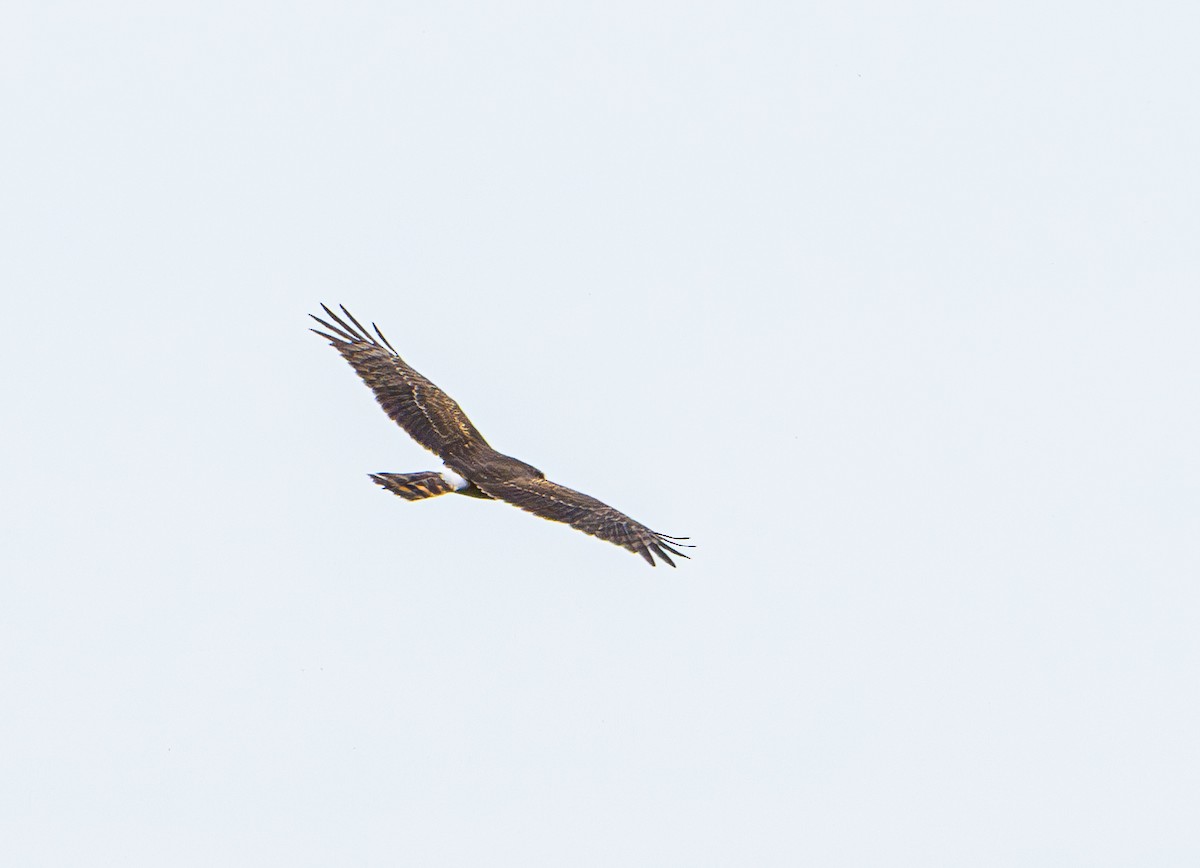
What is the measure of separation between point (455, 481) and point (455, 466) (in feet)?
1.10

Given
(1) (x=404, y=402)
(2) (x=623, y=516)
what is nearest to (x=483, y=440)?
(1) (x=404, y=402)

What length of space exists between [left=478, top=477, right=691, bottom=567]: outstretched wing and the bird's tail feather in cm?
59

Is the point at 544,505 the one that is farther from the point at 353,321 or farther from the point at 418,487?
the point at 353,321

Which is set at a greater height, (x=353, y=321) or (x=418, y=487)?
(x=353, y=321)

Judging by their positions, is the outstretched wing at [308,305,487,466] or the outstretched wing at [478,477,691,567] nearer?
the outstretched wing at [478,477,691,567]

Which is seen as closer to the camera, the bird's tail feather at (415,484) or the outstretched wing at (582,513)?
the outstretched wing at (582,513)

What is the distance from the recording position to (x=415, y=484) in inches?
1041

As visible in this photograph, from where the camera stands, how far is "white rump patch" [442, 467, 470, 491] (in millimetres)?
26578

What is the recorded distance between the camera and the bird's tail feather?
26312 millimetres

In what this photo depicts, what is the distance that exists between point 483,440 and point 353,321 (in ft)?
9.20

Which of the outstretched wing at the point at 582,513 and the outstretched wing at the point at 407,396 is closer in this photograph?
the outstretched wing at the point at 582,513

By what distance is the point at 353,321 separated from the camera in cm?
2925

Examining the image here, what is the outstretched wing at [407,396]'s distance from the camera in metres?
27.6

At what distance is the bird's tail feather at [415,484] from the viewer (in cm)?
2631
